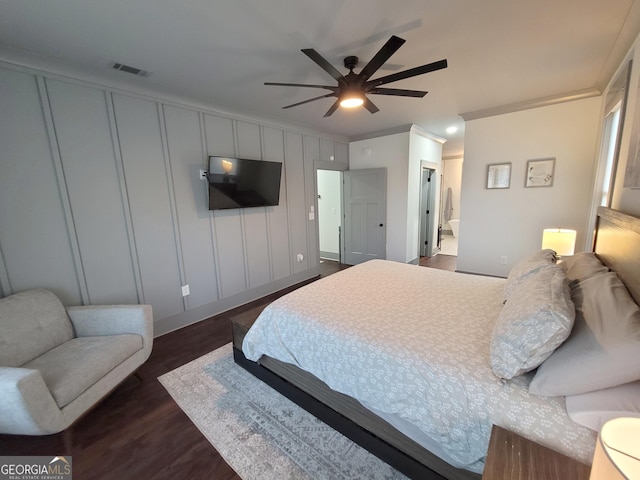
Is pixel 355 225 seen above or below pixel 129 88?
below

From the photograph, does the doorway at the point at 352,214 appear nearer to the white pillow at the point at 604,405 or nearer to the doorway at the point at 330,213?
the doorway at the point at 330,213

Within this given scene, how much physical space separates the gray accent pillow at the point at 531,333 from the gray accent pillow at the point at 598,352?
5 cm

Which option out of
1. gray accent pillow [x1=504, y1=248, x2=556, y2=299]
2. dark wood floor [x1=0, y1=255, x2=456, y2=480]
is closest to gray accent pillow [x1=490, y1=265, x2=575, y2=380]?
gray accent pillow [x1=504, y1=248, x2=556, y2=299]

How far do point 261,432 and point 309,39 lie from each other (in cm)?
280

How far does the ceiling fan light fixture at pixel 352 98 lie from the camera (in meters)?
2.17

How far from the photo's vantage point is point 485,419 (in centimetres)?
111

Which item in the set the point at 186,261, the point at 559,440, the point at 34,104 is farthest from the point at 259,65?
A: the point at 559,440

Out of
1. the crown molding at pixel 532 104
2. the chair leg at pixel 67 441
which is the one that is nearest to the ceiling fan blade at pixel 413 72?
the crown molding at pixel 532 104

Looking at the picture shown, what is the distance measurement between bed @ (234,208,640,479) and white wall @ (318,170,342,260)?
11.8 ft

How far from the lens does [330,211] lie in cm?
586

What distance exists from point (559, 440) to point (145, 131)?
373 cm

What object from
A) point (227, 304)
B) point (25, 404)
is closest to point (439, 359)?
point (25, 404)

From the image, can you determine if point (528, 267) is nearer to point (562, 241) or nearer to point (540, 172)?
point (562, 241)

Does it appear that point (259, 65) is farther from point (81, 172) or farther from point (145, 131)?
point (81, 172)
